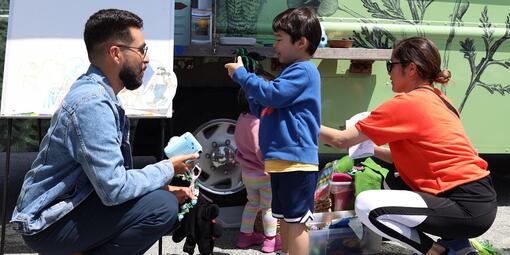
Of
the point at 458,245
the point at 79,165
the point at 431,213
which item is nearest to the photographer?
the point at 79,165

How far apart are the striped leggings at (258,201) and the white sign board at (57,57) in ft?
2.65

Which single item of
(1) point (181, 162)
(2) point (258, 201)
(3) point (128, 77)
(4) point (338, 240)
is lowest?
(4) point (338, 240)

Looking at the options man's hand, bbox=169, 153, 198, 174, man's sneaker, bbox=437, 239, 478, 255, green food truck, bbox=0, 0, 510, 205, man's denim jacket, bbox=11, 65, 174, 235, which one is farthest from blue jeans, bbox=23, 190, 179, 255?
green food truck, bbox=0, 0, 510, 205

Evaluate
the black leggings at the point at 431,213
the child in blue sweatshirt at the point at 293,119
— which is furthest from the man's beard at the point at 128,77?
the black leggings at the point at 431,213

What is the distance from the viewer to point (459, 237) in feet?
9.44

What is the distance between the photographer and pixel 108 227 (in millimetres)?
2328

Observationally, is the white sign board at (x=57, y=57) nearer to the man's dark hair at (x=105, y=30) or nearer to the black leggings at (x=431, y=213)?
the man's dark hair at (x=105, y=30)

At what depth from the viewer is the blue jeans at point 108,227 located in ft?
7.52

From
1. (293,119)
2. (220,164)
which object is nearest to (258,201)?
(220,164)

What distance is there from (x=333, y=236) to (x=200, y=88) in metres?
1.59

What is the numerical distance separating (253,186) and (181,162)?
49.4 inches

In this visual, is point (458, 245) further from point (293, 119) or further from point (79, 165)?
point (79, 165)

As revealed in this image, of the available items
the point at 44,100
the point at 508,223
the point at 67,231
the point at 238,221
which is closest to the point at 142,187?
the point at 67,231

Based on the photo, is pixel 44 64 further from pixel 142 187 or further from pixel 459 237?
pixel 459 237
